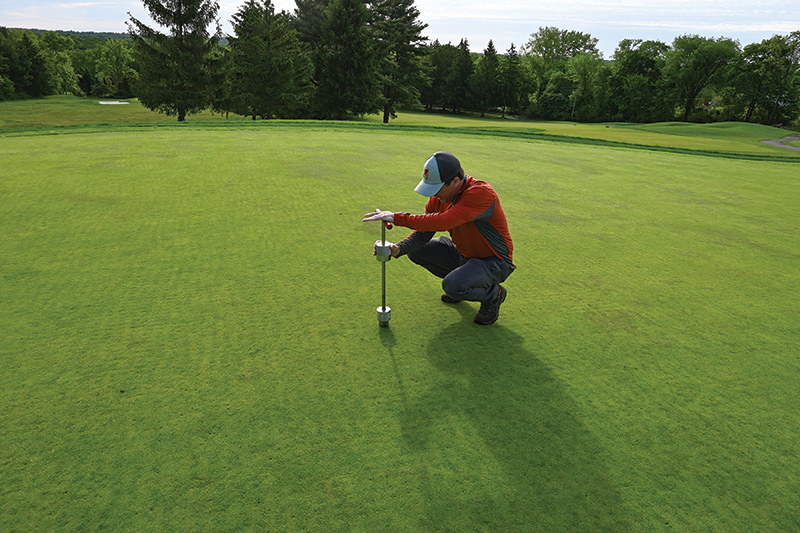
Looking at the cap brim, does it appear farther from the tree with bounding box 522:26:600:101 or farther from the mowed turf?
the tree with bounding box 522:26:600:101

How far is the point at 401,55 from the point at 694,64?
146ft

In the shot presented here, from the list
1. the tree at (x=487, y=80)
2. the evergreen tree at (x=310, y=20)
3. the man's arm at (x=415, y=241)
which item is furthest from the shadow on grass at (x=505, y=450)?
the tree at (x=487, y=80)

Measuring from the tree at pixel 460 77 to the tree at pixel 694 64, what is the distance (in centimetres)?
2771

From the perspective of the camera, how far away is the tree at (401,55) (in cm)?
4197

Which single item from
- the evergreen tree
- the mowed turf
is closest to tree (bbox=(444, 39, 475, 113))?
the evergreen tree

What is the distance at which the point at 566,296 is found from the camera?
4.08 meters

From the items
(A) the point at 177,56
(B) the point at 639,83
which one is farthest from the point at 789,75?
(A) the point at 177,56

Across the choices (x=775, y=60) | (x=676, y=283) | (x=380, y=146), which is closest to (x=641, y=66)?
(x=775, y=60)

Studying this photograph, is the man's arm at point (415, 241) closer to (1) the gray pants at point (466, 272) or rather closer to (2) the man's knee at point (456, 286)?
(1) the gray pants at point (466, 272)

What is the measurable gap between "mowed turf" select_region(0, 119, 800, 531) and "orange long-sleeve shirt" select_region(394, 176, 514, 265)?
56 centimetres

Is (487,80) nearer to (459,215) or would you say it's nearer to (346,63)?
(346,63)

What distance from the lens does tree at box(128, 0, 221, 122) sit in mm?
31516

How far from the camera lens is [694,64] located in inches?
2472

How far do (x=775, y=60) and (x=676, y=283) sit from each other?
238 ft
